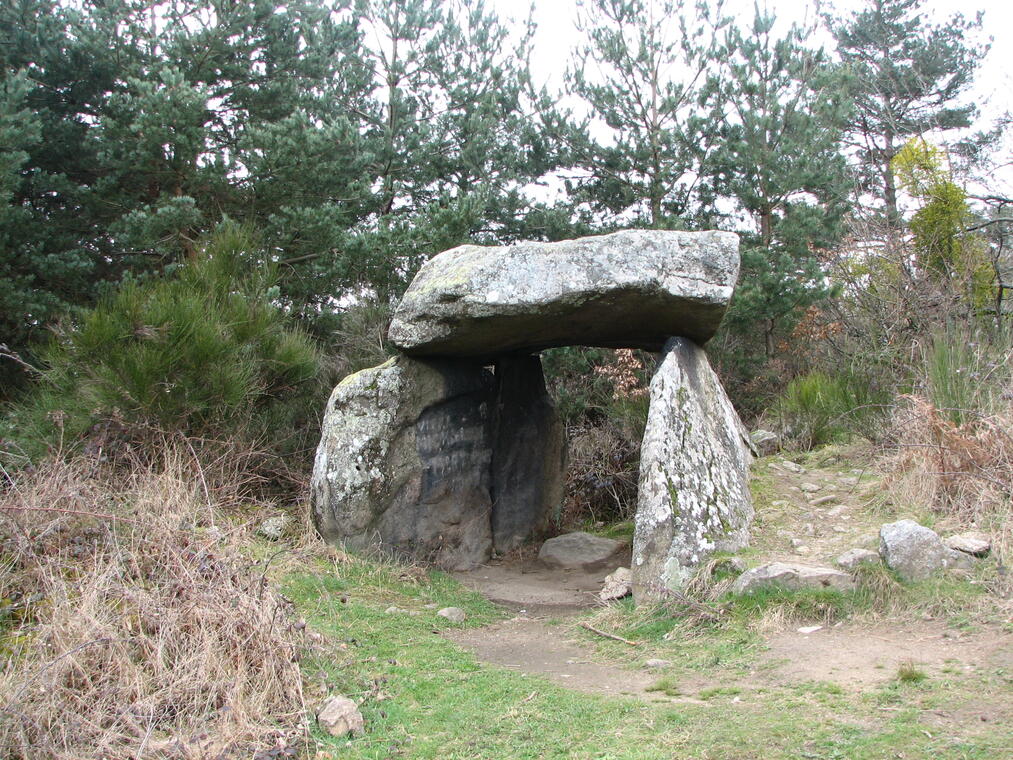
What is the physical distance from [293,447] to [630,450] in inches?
135

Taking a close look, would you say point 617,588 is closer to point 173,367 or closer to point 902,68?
point 173,367

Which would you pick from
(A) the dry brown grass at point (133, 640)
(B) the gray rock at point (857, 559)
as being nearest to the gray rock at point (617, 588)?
(B) the gray rock at point (857, 559)

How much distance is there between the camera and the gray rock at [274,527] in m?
6.45

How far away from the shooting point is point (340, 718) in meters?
3.43

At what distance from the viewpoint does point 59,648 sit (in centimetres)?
346

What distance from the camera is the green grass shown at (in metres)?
3.12

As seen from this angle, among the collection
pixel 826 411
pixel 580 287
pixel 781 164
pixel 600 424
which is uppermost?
pixel 781 164

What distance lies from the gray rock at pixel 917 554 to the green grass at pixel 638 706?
49cm

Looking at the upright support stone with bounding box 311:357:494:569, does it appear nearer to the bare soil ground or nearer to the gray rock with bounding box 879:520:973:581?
the bare soil ground

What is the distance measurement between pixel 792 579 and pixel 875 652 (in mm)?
763

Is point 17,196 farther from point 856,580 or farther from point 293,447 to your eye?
point 856,580

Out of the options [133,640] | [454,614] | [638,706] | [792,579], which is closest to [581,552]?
[454,614]

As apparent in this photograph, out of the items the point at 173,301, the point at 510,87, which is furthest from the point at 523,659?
the point at 510,87

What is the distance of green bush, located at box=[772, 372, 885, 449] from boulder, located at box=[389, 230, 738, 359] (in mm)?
1993
